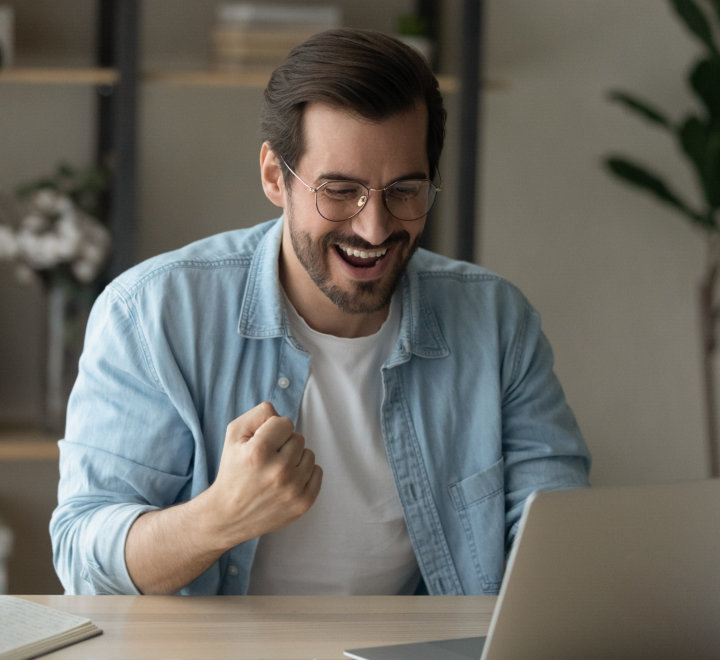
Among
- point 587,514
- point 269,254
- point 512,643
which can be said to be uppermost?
point 269,254

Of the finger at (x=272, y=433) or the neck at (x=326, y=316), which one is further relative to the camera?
the neck at (x=326, y=316)

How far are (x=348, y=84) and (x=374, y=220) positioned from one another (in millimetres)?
185

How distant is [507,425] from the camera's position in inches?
56.4

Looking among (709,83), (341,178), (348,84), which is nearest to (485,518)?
(341,178)

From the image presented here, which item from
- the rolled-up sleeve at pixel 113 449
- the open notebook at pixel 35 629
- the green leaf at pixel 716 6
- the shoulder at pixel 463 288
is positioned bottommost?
the open notebook at pixel 35 629

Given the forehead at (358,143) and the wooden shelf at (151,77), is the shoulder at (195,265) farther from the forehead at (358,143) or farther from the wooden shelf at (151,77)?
the wooden shelf at (151,77)

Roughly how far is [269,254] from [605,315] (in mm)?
1780

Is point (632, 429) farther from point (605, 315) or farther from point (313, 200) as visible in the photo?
point (313, 200)

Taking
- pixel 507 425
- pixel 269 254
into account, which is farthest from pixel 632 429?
pixel 269 254

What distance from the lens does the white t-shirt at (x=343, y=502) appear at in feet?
4.33

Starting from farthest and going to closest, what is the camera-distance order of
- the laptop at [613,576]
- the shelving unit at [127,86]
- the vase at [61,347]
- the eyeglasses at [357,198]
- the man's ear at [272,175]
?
the vase at [61,347], the shelving unit at [127,86], the man's ear at [272,175], the eyeglasses at [357,198], the laptop at [613,576]

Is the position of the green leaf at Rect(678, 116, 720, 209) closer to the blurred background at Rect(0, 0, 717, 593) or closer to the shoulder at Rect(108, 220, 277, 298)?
the blurred background at Rect(0, 0, 717, 593)

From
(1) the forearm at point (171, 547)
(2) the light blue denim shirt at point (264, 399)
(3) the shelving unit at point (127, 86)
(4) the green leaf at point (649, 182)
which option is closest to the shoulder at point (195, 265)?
(2) the light blue denim shirt at point (264, 399)

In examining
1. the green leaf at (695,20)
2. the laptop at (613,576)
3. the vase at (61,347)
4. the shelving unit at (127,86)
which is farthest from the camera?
the green leaf at (695,20)
